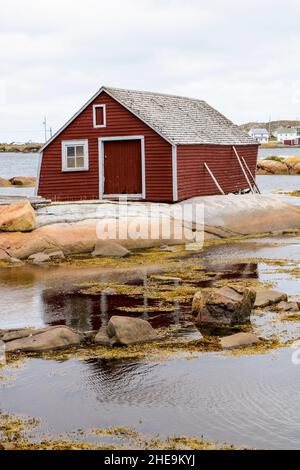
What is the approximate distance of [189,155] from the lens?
30.0 m

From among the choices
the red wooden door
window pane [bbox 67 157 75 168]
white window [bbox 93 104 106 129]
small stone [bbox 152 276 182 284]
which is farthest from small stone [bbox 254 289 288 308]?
window pane [bbox 67 157 75 168]

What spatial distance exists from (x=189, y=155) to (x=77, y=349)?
17992 millimetres

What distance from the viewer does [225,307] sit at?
14.4m

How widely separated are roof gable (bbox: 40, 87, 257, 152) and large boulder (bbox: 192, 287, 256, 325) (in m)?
14.6

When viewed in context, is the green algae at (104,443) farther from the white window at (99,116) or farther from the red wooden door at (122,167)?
the white window at (99,116)

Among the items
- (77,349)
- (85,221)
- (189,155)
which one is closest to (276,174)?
(189,155)

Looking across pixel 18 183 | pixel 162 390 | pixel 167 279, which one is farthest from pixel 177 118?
pixel 18 183

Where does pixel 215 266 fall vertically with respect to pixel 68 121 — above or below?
below

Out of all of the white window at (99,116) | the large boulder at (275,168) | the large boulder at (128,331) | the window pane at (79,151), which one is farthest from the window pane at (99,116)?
the large boulder at (275,168)

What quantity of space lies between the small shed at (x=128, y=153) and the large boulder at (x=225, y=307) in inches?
567

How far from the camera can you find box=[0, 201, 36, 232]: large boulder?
2380 centimetres

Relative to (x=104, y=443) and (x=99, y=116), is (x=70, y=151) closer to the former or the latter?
(x=99, y=116)
